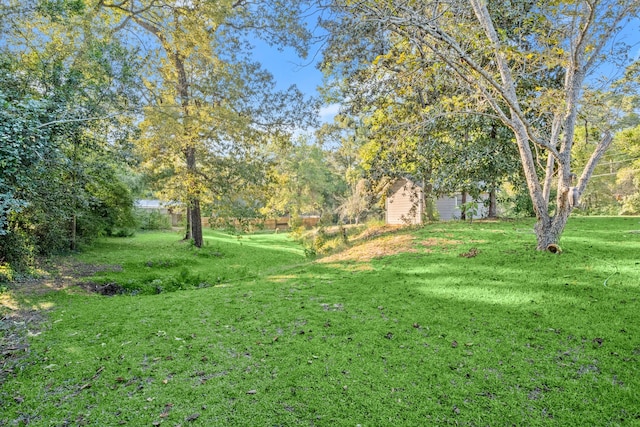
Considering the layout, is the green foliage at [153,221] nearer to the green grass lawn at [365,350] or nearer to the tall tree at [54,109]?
the tall tree at [54,109]

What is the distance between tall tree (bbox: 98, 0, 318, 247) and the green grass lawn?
18.8ft

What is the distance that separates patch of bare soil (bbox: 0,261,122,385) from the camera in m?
3.41

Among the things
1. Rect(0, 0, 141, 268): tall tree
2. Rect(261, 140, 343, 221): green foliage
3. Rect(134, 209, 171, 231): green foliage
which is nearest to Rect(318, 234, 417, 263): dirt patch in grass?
Rect(0, 0, 141, 268): tall tree

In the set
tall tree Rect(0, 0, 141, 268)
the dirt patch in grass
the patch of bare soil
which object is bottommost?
the patch of bare soil

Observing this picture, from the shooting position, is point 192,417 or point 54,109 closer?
point 192,417

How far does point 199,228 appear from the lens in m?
12.3

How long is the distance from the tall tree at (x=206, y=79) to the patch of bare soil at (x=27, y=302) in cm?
419

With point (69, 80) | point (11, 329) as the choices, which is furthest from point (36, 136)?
point (11, 329)

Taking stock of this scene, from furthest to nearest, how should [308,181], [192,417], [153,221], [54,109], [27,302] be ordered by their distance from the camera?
[308,181] → [153,221] → [27,302] → [54,109] → [192,417]

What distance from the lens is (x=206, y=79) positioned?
9695 millimetres

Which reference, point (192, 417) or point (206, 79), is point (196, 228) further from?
point (192, 417)

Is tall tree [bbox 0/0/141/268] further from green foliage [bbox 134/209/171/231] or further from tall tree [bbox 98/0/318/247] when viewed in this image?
green foliage [bbox 134/209/171/231]

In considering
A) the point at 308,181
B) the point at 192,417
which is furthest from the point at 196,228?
the point at 308,181

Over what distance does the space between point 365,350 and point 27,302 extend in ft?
18.2
